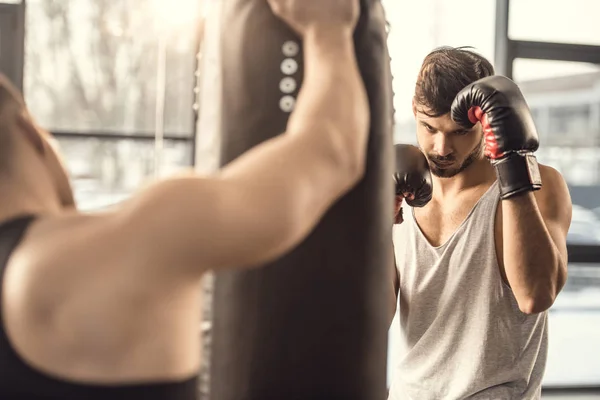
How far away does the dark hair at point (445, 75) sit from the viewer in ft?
5.76

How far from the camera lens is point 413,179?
5.78 feet

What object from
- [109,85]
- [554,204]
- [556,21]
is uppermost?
[556,21]

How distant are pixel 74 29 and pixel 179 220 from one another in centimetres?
279

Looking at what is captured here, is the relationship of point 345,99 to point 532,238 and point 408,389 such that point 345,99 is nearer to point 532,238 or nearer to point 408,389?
point 532,238

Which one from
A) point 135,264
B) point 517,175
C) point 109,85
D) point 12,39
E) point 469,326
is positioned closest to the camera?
point 135,264

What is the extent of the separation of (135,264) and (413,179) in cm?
118

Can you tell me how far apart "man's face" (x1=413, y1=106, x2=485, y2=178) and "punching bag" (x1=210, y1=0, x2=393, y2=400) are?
0.86 metres

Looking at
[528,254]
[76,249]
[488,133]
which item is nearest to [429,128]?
[488,133]

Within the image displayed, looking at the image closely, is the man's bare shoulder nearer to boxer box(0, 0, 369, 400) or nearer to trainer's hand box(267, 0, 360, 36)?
boxer box(0, 0, 369, 400)

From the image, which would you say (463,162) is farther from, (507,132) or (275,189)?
(275,189)

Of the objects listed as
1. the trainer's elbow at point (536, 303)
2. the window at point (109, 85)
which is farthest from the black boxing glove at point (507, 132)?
the window at point (109, 85)

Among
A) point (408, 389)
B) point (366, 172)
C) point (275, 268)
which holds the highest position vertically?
point (366, 172)

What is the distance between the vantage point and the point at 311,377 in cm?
88

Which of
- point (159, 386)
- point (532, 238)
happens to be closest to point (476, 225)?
point (532, 238)
